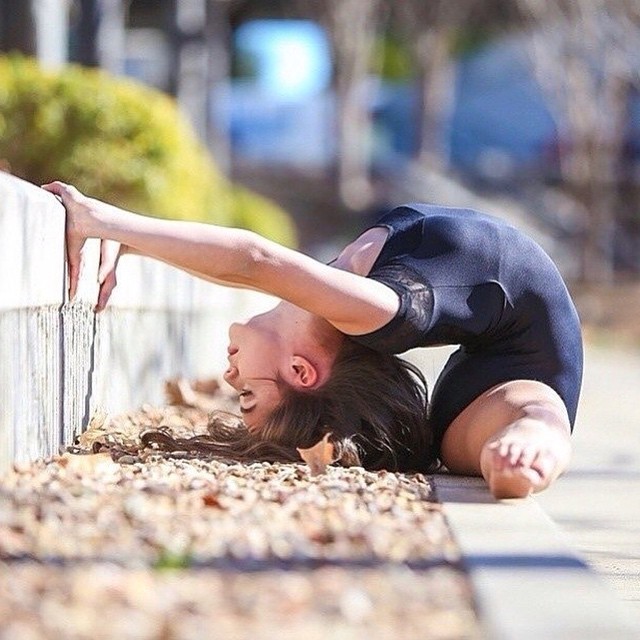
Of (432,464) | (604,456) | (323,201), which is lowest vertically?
(323,201)

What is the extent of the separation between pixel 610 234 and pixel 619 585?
19952 mm

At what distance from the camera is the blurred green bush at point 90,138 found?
29.1ft

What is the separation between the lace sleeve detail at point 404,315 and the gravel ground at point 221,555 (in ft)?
1.15

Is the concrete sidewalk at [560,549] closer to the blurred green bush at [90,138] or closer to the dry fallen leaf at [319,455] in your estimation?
the dry fallen leaf at [319,455]

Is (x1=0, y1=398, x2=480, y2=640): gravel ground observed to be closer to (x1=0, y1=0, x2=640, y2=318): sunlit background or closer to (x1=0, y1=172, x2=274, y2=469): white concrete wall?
(x1=0, y1=172, x2=274, y2=469): white concrete wall

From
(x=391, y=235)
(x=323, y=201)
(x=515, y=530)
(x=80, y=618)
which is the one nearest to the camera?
(x=80, y=618)

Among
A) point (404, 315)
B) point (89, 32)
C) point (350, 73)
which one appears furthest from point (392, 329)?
point (350, 73)

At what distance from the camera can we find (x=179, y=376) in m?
7.32

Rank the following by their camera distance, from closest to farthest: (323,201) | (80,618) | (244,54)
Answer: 1. (80,618)
2. (323,201)
3. (244,54)

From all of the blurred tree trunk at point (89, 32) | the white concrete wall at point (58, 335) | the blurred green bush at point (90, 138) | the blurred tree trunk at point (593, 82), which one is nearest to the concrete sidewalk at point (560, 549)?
the white concrete wall at point (58, 335)

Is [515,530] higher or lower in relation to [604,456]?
higher

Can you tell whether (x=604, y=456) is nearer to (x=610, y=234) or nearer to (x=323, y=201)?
(x=610, y=234)

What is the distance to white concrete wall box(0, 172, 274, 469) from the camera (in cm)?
371

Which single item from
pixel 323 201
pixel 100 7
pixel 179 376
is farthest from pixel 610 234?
pixel 179 376
